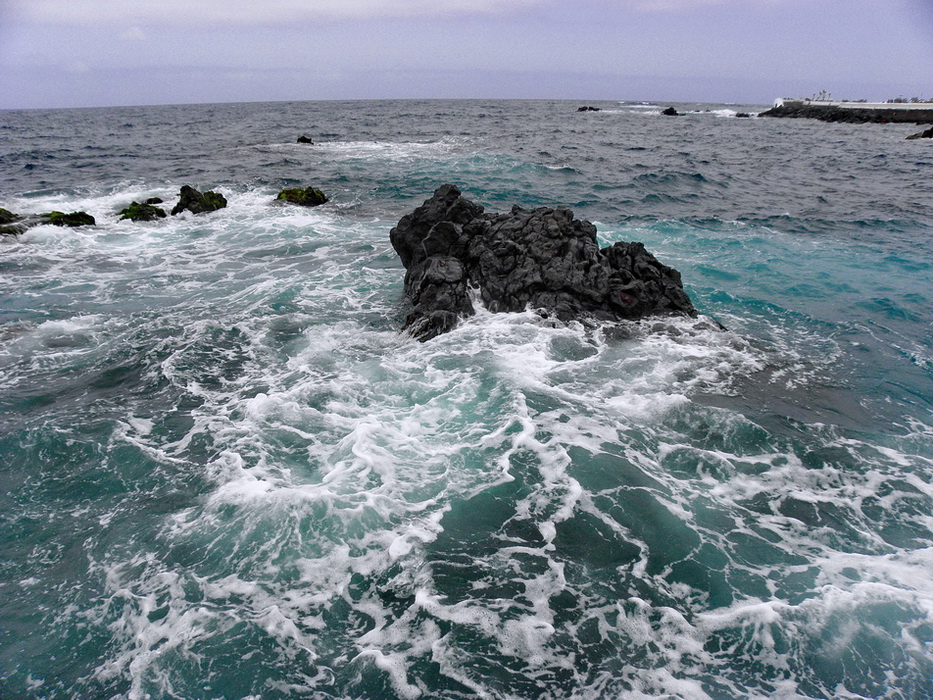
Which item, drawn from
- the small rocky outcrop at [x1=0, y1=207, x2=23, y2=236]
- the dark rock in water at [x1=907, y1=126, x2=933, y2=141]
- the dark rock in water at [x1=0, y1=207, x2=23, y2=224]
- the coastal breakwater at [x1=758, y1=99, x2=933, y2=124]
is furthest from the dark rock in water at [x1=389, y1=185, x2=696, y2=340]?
the coastal breakwater at [x1=758, y1=99, x2=933, y2=124]

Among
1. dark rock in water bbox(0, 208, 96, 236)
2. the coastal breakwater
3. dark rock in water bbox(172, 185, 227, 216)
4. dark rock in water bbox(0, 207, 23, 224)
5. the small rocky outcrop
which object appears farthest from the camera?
the coastal breakwater

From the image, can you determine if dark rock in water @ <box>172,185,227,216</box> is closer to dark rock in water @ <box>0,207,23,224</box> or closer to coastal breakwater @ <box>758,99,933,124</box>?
dark rock in water @ <box>0,207,23,224</box>

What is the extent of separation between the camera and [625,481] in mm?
8258

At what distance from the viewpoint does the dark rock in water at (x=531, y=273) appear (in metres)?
13.6

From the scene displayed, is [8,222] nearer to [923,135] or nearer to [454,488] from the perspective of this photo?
[454,488]

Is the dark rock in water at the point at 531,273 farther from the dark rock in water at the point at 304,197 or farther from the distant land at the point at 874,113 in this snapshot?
the distant land at the point at 874,113

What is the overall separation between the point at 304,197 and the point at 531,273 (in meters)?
17.3

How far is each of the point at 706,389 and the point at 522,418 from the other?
3993 mm

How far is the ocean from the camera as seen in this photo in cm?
571

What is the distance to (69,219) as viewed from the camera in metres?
21.8

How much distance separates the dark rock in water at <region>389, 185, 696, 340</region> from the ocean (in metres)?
0.66

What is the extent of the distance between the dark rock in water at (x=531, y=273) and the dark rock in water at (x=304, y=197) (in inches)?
523

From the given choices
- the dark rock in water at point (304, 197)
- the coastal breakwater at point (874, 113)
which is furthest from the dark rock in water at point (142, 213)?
the coastal breakwater at point (874, 113)

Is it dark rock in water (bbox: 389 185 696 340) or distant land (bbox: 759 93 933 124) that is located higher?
distant land (bbox: 759 93 933 124)
